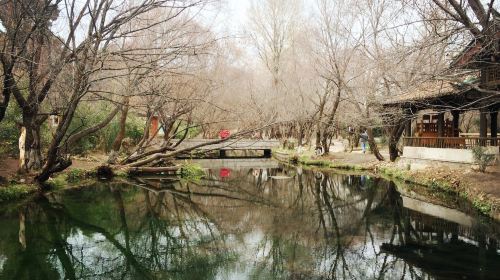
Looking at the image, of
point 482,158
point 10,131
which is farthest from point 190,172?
point 482,158

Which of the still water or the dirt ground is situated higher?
the dirt ground

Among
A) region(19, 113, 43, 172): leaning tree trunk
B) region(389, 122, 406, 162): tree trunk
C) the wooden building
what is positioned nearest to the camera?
region(19, 113, 43, 172): leaning tree trunk

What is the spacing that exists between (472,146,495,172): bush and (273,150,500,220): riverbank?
0.66ft

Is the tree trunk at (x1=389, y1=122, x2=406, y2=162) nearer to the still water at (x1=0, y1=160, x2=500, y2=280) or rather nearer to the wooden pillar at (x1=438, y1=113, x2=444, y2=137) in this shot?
the wooden pillar at (x1=438, y1=113, x2=444, y2=137)

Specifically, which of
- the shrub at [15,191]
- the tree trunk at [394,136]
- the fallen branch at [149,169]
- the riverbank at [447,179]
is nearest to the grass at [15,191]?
the shrub at [15,191]

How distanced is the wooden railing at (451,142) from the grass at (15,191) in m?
15.0

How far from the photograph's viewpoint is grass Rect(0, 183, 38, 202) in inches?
456

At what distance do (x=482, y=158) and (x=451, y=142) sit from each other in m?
2.55

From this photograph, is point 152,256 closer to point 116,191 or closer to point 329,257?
point 329,257

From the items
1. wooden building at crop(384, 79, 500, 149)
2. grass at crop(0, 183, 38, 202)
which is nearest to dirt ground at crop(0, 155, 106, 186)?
grass at crop(0, 183, 38, 202)

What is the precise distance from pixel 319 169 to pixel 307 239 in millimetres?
14853

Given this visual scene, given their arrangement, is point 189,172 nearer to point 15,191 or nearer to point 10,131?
point 10,131

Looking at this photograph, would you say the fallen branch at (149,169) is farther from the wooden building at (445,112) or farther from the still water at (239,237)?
the wooden building at (445,112)

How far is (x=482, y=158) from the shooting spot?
45.9 ft
